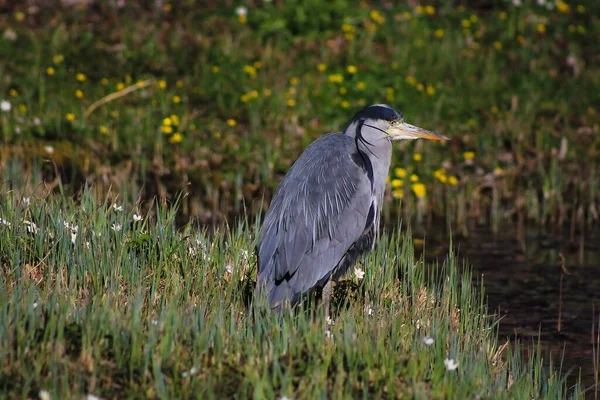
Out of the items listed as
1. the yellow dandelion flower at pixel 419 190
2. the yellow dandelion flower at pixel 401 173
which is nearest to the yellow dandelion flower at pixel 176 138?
the yellow dandelion flower at pixel 401 173

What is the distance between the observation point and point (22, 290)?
187 inches

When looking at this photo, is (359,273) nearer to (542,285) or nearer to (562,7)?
(542,285)

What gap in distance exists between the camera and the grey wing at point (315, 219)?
554cm

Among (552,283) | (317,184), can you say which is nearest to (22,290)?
(317,184)

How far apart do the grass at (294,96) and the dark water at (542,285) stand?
0.51 meters

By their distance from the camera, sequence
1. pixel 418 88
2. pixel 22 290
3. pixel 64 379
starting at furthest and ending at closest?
pixel 418 88
pixel 22 290
pixel 64 379

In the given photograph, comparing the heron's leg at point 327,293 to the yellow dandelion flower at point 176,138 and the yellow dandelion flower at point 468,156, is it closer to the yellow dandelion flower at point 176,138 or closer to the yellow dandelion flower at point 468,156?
the yellow dandelion flower at point 176,138

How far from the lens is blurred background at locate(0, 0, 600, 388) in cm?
850

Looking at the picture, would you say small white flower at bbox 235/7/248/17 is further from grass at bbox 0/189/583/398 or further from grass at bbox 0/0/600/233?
grass at bbox 0/189/583/398

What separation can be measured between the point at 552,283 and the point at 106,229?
323 centimetres

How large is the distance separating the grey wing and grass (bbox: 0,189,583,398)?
0.74 feet

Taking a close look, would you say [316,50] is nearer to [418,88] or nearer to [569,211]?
[418,88]

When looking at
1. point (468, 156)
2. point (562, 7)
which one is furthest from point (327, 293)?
point (562, 7)

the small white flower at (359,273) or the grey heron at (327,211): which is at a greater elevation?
the grey heron at (327,211)
